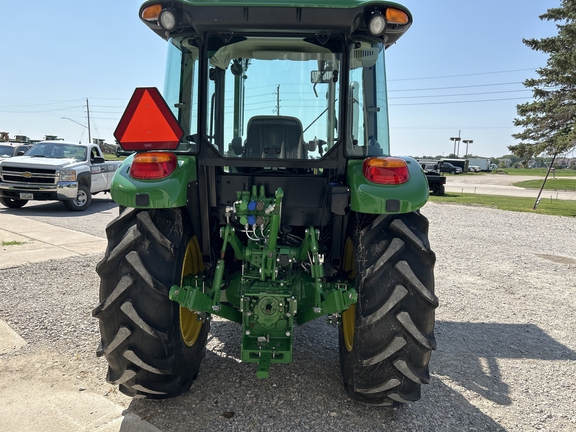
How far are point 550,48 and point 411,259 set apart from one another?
66.5 feet

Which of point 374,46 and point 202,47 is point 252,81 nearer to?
point 202,47

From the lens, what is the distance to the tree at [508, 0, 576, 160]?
16969 millimetres

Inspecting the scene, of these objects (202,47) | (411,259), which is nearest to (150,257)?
(202,47)

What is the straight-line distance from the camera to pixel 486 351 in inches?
157

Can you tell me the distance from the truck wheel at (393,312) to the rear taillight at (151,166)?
1.32 meters

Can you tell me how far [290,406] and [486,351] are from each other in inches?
82.4

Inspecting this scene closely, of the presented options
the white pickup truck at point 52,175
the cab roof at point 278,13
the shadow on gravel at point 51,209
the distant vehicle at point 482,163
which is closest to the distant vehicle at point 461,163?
the distant vehicle at point 482,163

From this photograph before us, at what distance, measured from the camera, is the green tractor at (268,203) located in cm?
262

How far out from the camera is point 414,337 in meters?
2.61

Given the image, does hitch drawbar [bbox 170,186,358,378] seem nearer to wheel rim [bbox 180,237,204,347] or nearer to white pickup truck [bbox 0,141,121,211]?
wheel rim [bbox 180,237,204,347]

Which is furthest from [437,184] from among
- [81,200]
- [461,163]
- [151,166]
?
[461,163]

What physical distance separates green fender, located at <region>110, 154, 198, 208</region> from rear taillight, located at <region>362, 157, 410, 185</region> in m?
1.18

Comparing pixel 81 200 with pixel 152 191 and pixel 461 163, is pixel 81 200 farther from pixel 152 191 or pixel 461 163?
pixel 461 163

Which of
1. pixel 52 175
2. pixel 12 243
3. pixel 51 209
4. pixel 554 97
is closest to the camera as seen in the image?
pixel 12 243
